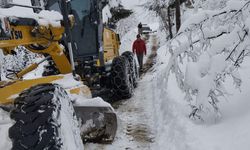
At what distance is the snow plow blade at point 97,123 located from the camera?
5.81 meters

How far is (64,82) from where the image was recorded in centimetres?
586

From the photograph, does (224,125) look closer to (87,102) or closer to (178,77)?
(178,77)

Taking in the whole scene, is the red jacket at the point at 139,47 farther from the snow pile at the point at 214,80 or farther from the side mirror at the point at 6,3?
the side mirror at the point at 6,3

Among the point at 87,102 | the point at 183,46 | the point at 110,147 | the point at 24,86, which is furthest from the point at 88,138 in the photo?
the point at 183,46

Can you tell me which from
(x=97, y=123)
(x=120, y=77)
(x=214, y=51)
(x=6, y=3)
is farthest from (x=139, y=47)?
(x=6, y=3)

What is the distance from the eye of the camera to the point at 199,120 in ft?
19.3

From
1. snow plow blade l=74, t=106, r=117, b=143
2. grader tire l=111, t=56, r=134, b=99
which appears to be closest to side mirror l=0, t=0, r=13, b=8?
snow plow blade l=74, t=106, r=117, b=143

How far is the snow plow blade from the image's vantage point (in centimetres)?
581

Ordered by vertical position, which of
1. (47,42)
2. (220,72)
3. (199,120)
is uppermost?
(47,42)

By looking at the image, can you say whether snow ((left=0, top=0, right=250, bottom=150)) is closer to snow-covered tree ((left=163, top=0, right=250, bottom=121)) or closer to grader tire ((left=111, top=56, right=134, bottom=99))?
snow-covered tree ((left=163, top=0, right=250, bottom=121))

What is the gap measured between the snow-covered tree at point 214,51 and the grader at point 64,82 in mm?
1351

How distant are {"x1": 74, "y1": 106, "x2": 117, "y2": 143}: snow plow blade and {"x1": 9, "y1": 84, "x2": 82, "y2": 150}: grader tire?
1647 mm

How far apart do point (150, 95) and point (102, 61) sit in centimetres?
221

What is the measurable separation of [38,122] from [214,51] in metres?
2.65
